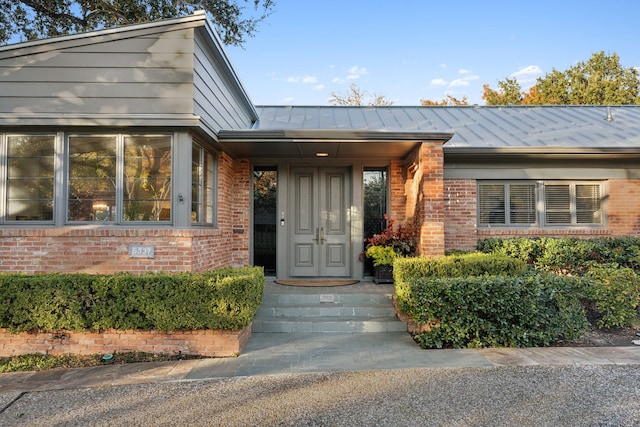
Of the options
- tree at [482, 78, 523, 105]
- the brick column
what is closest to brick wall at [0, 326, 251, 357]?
the brick column

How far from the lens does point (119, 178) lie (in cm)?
561

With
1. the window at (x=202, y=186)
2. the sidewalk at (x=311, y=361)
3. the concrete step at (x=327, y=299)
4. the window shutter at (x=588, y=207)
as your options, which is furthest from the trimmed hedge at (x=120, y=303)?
the window shutter at (x=588, y=207)

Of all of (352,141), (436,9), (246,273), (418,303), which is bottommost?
(418,303)

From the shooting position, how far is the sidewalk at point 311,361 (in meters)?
4.21

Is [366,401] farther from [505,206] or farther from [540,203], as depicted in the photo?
[540,203]

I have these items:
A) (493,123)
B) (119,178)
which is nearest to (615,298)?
(493,123)

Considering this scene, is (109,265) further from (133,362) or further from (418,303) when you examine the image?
(418,303)

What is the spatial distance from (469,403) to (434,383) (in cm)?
49

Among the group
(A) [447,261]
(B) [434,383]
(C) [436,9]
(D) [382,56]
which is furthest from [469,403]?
(D) [382,56]

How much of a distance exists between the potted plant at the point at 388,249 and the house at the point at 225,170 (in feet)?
1.22

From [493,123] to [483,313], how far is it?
6051 mm

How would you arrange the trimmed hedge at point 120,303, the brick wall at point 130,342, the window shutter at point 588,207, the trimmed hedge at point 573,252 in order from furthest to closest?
the window shutter at point 588,207
the trimmed hedge at point 573,252
the brick wall at point 130,342
the trimmed hedge at point 120,303

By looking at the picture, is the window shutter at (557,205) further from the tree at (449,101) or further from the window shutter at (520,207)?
the tree at (449,101)

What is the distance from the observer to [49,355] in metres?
4.91
